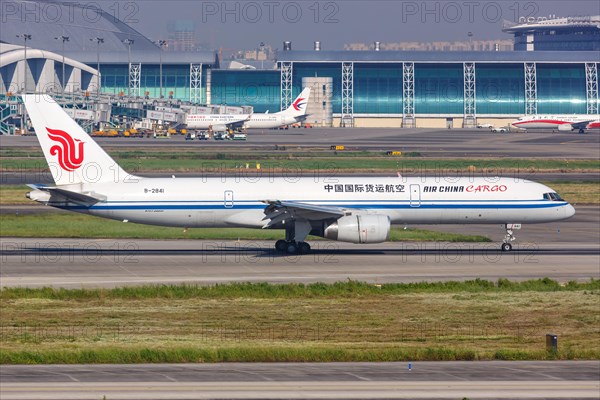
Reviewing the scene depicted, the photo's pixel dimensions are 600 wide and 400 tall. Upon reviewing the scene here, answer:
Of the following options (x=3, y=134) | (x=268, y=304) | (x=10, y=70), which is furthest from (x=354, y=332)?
(x=10, y=70)

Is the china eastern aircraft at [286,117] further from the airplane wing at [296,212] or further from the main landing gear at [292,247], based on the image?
the airplane wing at [296,212]

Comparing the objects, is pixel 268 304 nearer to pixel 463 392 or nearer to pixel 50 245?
pixel 463 392

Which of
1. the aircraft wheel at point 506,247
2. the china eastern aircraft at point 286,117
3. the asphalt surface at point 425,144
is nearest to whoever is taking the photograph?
the aircraft wheel at point 506,247

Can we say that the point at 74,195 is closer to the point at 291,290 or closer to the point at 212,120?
the point at 291,290

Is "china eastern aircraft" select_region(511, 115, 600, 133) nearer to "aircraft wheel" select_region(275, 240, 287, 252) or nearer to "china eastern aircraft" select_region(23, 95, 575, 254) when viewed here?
"china eastern aircraft" select_region(23, 95, 575, 254)

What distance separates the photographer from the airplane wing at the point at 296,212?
150 ft

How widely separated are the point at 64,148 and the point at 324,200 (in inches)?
506

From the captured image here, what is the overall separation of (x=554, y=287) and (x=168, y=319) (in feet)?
51.3

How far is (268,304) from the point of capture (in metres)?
35.5

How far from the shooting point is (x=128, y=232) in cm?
5538

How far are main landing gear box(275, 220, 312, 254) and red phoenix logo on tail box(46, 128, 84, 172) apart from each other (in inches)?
420

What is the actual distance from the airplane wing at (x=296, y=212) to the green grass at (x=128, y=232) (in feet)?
21.4

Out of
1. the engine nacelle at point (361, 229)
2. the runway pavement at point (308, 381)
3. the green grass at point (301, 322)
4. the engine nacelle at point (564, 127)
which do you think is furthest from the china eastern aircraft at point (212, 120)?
the runway pavement at point (308, 381)

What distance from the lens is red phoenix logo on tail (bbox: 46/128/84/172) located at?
4706 cm
